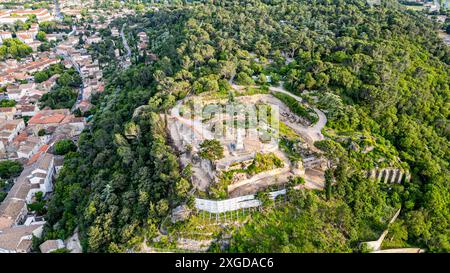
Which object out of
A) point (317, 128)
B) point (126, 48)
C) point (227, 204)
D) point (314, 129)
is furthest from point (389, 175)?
point (126, 48)

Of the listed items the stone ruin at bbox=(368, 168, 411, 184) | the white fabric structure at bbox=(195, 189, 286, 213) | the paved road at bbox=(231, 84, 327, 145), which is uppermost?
the paved road at bbox=(231, 84, 327, 145)

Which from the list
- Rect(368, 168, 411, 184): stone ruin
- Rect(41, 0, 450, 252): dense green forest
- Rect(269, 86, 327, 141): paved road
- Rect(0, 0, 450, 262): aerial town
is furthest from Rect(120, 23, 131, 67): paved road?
Rect(368, 168, 411, 184): stone ruin

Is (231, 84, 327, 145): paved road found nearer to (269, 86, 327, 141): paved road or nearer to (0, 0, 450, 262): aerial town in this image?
(269, 86, 327, 141): paved road

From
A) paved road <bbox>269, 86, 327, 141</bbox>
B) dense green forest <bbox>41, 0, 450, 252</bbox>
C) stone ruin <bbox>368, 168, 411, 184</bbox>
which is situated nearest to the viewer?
dense green forest <bbox>41, 0, 450, 252</bbox>

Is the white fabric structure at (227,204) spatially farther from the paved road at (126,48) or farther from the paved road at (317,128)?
the paved road at (126,48)

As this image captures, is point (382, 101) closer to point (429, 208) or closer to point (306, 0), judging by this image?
point (429, 208)

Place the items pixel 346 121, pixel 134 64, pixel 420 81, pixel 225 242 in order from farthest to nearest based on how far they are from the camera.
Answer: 1. pixel 134 64
2. pixel 420 81
3. pixel 346 121
4. pixel 225 242
